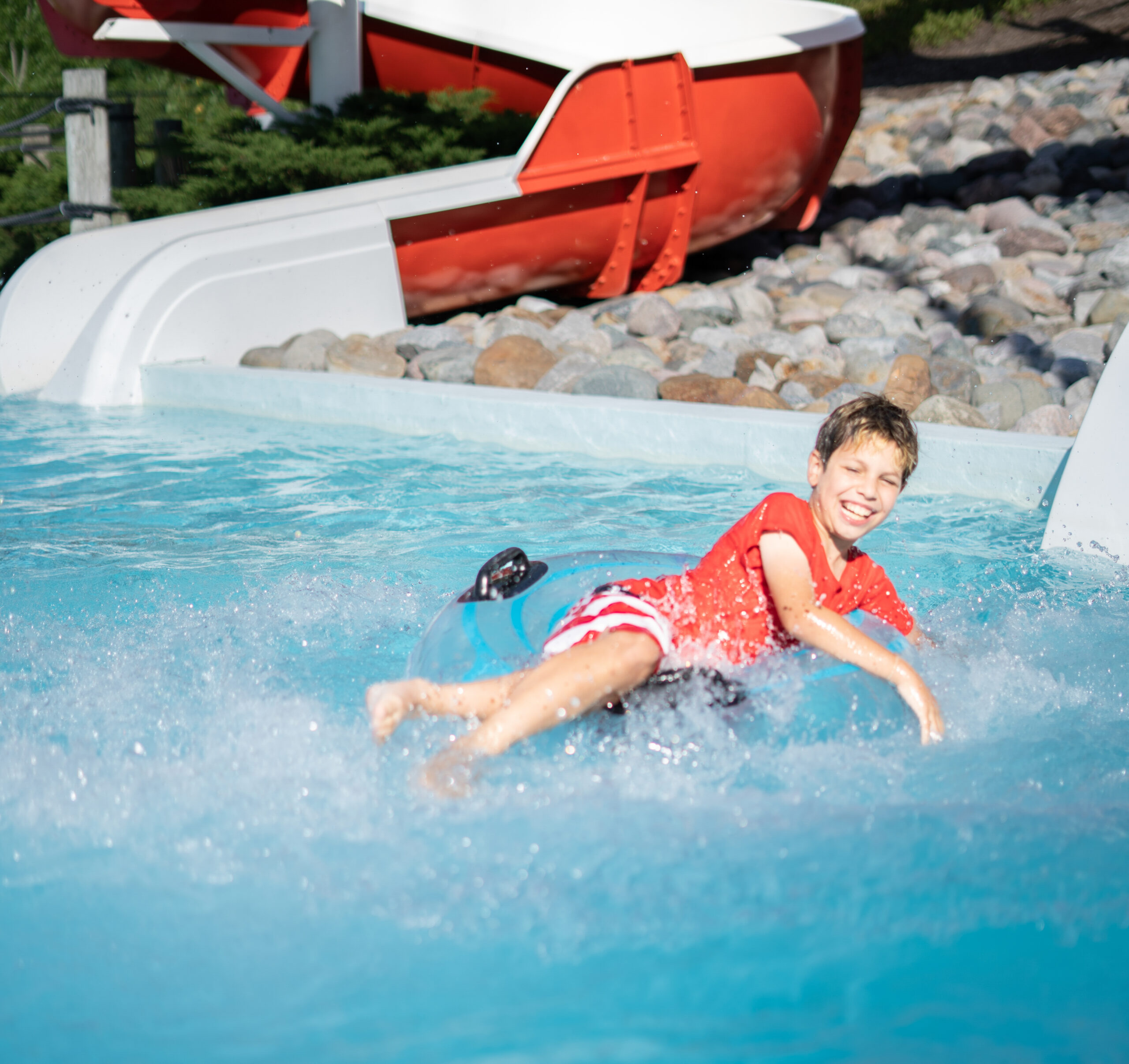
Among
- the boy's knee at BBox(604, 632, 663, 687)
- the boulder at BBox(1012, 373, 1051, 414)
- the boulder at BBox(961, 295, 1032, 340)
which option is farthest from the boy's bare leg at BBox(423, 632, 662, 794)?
the boulder at BBox(961, 295, 1032, 340)

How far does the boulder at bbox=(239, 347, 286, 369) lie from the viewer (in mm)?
6918

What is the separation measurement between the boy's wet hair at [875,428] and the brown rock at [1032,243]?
7064 mm

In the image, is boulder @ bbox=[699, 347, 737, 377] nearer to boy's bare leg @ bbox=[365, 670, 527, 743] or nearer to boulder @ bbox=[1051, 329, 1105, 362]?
boulder @ bbox=[1051, 329, 1105, 362]

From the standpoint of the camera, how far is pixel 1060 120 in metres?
11.2

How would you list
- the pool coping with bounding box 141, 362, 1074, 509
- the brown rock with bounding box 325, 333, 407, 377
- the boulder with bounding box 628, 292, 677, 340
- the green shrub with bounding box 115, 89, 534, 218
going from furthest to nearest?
the green shrub with bounding box 115, 89, 534, 218
the boulder with bounding box 628, 292, 677, 340
the brown rock with bounding box 325, 333, 407, 377
the pool coping with bounding box 141, 362, 1074, 509

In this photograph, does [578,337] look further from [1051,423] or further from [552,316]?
[1051,423]

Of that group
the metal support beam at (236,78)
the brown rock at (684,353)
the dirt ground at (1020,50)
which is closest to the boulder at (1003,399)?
the brown rock at (684,353)

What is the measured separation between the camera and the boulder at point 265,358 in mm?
6918

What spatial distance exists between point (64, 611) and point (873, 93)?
13.2 metres

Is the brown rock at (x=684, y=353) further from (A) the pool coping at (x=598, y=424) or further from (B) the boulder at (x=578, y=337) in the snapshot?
(A) the pool coping at (x=598, y=424)

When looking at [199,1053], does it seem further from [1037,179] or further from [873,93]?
[873,93]

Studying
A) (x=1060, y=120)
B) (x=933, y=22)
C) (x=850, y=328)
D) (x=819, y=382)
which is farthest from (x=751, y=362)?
(x=933, y=22)

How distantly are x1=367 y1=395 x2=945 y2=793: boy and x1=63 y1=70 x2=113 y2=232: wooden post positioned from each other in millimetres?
7068

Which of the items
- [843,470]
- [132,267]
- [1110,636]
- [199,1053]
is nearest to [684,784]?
[843,470]
